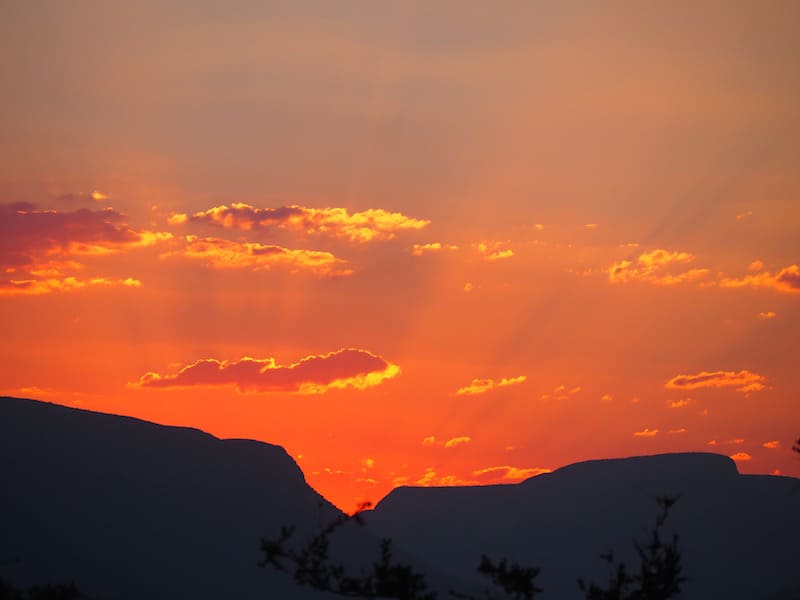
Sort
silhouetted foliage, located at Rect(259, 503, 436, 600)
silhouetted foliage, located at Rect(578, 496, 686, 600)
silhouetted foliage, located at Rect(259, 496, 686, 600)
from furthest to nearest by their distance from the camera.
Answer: silhouetted foliage, located at Rect(259, 503, 436, 600) → silhouetted foliage, located at Rect(259, 496, 686, 600) → silhouetted foliage, located at Rect(578, 496, 686, 600)

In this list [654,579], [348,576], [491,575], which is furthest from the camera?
[491,575]

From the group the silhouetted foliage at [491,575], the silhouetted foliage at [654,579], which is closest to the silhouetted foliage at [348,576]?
the silhouetted foliage at [491,575]

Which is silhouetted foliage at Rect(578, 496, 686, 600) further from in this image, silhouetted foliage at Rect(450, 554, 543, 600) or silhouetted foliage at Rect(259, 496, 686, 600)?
silhouetted foliage at Rect(450, 554, 543, 600)

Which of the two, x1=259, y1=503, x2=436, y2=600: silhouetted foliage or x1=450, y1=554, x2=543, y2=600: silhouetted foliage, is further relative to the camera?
x1=450, y1=554, x2=543, y2=600: silhouetted foliage

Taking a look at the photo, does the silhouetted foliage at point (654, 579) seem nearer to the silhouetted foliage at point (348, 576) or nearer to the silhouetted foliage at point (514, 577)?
the silhouetted foliage at point (514, 577)

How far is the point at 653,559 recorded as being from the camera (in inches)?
741

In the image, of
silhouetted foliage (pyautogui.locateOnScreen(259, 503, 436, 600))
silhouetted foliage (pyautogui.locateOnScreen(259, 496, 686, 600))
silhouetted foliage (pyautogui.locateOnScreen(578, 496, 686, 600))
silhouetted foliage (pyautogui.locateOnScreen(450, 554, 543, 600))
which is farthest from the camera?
silhouetted foliage (pyautogui.locateOnScreen(450, 554, 543, 600))

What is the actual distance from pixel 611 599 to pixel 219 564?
578 feet

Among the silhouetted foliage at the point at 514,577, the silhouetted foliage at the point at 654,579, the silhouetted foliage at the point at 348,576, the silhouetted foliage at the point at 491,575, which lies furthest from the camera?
the silhouetted foliage at the point at 514,577

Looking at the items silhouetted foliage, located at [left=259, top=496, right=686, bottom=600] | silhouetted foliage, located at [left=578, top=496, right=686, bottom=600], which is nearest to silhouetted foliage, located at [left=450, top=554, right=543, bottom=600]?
silhouetted foliage, located at [left=259, top=496, right=686, bottom=600]

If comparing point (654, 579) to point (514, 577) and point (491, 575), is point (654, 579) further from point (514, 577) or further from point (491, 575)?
point (491, 575)

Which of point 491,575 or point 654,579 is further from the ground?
point 491,575

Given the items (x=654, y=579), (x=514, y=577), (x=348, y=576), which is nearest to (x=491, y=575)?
(x=514, y=577)

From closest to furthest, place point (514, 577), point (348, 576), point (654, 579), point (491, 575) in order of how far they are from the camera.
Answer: point (654, 579)
point (348, 576)
point (514, 577)
point (491, 575)
